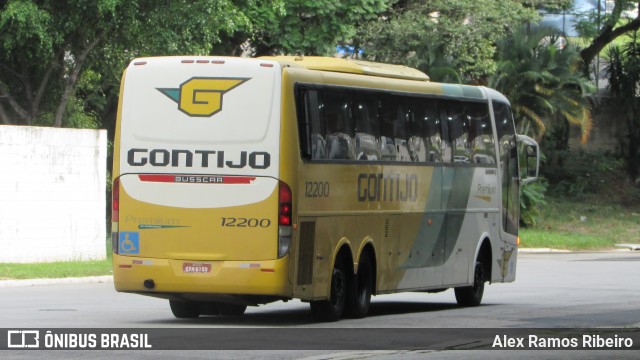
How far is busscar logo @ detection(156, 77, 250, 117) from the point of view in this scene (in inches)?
659

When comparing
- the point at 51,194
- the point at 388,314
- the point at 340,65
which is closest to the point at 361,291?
the point at 388,314

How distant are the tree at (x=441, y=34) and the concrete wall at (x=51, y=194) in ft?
49.1

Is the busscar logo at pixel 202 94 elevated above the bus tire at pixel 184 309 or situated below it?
above

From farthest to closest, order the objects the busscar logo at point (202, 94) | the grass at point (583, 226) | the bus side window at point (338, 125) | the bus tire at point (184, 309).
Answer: the grass at point (583, 226) → the bus tire at point (184, 309) → the bus side window at point (338, 125) → the busscar logo at point (202, 94)

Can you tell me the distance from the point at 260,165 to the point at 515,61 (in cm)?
3219

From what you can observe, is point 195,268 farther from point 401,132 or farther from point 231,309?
point 401,132

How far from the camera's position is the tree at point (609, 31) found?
177ft

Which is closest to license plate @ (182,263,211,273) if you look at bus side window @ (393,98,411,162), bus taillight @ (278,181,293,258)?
bus taillight @ (278,181,293,258)

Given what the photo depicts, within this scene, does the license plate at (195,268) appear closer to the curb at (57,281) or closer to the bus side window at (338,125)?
the bus side window at (338,125)

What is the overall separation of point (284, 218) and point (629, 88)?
4076 centimetres

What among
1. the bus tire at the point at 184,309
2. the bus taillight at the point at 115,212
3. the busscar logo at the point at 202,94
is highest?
the busscar logo at the point at 202,94

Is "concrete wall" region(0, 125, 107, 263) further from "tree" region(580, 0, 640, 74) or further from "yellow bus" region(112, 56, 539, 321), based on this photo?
"tree" region(580, 0, 640, 74)

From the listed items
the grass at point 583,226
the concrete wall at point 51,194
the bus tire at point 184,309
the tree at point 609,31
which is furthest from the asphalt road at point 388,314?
the tree at point 609,31

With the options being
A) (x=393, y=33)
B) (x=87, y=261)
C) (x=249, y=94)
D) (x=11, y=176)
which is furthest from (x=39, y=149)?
(x=393, y=33)
